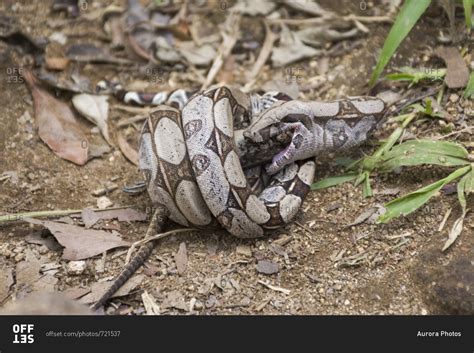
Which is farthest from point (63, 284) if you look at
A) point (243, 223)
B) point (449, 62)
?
point (449, 62)

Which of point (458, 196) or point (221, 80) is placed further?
point (221, 80)

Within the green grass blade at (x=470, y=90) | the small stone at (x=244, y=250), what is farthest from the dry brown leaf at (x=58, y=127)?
the green grass blade at (x=470, y=90)

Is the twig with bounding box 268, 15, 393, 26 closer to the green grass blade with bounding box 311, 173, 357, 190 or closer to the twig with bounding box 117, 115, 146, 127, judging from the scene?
the twig with bounding box 117, 115, 146, 127

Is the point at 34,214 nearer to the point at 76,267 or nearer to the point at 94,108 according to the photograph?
the point at 76,267

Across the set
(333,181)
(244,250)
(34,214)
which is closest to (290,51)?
(333,181)

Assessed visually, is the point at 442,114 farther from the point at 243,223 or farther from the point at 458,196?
the point at 243,223

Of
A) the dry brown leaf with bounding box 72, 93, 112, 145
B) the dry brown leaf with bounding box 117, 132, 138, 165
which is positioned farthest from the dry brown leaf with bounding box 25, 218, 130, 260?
the dry brown leaf with bounding box 72, 93, 112, 145

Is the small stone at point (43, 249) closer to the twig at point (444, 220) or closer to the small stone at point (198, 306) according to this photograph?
the small stone at point (198, 306)
